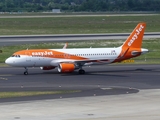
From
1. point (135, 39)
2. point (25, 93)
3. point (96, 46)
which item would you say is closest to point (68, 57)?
point (135, 39)

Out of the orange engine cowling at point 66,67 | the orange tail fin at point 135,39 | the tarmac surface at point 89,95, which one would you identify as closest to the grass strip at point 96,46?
the orange tail fin at point 135,39

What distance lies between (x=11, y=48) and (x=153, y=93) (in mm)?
48656

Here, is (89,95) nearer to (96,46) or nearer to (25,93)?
(25,93)

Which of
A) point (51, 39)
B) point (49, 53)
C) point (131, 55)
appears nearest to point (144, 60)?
point (131, 55)

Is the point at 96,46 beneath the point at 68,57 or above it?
beneath

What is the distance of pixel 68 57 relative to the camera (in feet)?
223

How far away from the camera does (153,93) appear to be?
168 feet

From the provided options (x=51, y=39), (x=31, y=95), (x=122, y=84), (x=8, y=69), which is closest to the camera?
(x=31, y=95)

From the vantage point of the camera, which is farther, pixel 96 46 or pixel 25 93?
pixel 96 46

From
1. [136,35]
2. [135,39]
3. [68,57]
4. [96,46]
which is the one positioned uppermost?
[136,35]

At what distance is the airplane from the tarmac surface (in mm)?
1219

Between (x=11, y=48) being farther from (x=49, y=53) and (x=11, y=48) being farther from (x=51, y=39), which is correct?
(x=49, y=53)

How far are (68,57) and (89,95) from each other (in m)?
18.1

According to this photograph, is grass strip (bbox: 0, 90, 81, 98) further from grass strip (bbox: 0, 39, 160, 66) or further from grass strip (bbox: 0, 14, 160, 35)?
grass strip (bbox: 0, 14, 160, 35)
